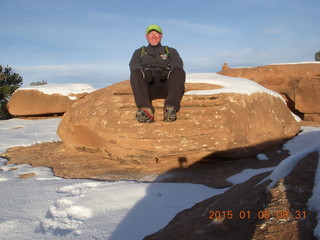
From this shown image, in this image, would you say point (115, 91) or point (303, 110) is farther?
point (303, 110)

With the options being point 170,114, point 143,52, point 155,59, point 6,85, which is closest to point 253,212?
point 170,114

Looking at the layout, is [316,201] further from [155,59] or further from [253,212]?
[155,59]

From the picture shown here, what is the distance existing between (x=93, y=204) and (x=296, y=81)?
725 centimetres

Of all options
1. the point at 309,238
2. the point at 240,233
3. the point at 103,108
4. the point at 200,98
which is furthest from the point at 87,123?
the point at 309,238

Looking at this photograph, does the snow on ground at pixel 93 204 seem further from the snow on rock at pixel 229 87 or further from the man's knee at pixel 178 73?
the man's knee at pixel 178 73

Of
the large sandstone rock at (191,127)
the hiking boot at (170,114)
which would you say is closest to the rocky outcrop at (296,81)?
the large sandstone rock at (191,127)

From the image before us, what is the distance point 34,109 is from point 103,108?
280 inches

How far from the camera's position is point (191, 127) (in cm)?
385

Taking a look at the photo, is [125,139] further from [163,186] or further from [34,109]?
[34,109]

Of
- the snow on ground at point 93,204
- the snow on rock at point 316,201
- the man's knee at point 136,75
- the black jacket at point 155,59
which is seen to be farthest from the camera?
the black jacket at point 155,59

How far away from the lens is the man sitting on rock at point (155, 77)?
3.84 meters

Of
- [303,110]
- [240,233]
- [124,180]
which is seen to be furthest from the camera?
[303,110]

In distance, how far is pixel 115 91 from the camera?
4.68m

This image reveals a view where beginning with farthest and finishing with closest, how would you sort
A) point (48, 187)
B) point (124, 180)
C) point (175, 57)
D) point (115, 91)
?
point (115, 91), point (175, 57), point (124, 180), point (48, 187)
